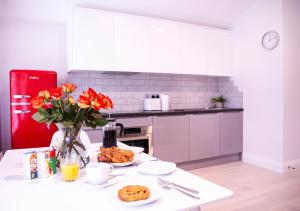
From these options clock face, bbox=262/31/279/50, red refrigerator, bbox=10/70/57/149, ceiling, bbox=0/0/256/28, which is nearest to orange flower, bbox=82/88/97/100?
red refrigerator, bbox=10/70/57/149

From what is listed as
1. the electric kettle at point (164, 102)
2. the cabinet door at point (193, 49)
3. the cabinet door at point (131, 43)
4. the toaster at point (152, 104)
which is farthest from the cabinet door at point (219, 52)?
the cabinet door at point (131, 43)

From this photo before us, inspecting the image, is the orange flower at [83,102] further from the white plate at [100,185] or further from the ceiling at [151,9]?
the ceiling at [151,9]

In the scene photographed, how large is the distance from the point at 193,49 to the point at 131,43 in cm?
109

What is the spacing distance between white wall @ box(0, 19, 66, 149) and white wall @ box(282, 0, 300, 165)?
127 inches

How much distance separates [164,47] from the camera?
373cm

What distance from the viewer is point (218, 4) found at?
3891 millimetres

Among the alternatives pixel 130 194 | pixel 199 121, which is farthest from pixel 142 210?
pixel 199 121

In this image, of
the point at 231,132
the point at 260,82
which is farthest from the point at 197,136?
the point at 260,82

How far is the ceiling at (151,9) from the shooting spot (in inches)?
125

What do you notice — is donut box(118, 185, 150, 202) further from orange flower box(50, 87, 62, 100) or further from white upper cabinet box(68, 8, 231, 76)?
white upper cabinet box(68, 8, 231, 76)

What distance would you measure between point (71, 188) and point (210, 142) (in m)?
3.19

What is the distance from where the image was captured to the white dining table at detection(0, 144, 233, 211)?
0.84 m

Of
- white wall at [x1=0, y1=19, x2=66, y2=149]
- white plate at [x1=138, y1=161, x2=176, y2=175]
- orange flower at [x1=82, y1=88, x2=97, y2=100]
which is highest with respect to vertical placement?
white wall at [x1=0, y1=19, x2=66, y2=149]

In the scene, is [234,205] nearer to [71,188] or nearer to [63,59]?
[71,188]
